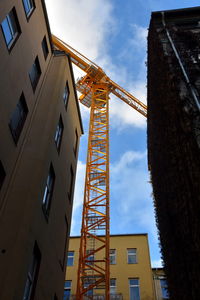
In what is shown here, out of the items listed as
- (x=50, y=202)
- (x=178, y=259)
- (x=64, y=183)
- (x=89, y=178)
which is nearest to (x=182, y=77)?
(x=178, y=259)

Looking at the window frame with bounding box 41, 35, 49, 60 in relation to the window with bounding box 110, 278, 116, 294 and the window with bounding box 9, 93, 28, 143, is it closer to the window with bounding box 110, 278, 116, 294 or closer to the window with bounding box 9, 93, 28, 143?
the window with bounding box 9, 93, 28, 143

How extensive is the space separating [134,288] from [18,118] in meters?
18.5

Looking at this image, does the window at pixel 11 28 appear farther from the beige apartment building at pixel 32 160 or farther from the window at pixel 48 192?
the window at pixel 48 192

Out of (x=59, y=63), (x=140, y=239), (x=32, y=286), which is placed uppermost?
(x=59, y=63)

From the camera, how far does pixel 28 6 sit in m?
13.4

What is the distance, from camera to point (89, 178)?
Result: 88.6ft

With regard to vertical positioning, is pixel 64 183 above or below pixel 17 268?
above

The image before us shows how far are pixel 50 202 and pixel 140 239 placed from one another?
1672 centimetres

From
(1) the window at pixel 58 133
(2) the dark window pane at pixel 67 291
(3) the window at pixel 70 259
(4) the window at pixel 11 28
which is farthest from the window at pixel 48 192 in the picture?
(3) the window at pixel 70 259

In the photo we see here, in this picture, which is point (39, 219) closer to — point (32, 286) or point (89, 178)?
point (32, 286)

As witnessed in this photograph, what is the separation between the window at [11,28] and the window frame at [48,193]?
5.05m

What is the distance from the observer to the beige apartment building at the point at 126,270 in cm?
2377

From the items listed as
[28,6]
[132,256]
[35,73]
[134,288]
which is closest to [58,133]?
[35,73]

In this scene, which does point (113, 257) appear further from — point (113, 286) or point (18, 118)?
point (18, 118)
